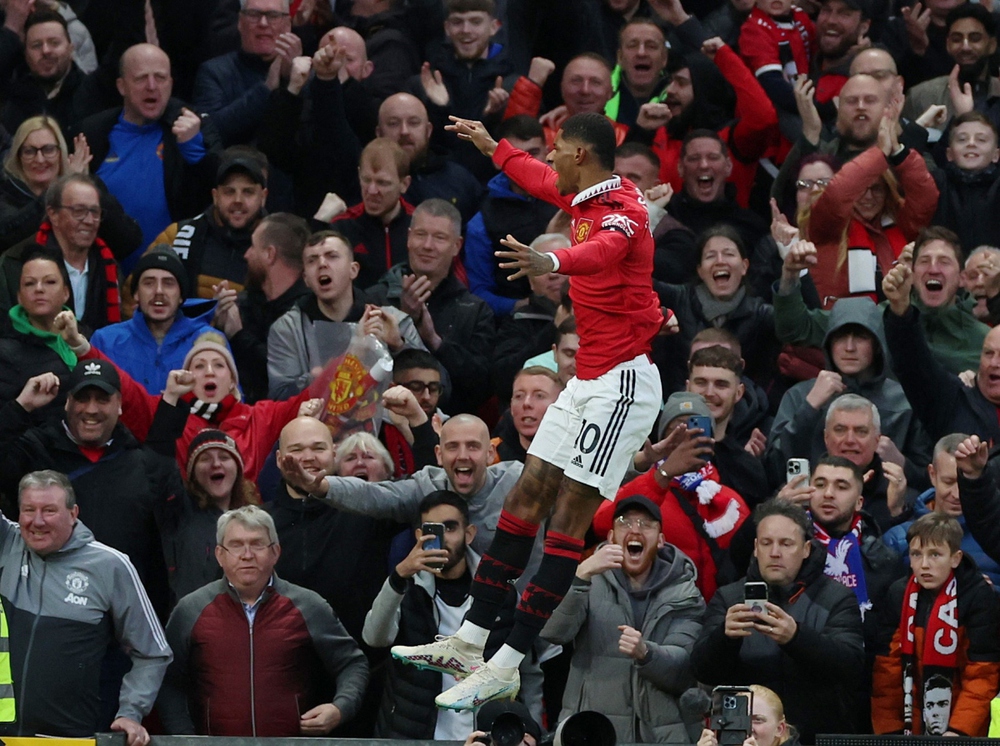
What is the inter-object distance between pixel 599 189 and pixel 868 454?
331 centimetres

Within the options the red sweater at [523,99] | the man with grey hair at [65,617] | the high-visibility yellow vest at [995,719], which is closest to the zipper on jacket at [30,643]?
the man with grey hair at [65,617]

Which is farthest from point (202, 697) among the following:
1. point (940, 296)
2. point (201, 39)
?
point (201, 39)

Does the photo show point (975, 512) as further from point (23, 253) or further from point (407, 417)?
point (23, 253)

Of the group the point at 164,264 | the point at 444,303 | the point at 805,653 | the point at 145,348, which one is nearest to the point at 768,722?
the point at 805,653

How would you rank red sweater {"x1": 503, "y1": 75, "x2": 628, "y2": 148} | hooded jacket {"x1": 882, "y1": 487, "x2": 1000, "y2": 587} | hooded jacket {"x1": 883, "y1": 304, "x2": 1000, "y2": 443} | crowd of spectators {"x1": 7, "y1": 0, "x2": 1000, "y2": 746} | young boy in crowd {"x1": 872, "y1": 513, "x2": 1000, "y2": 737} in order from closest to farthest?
young boy in crowd {"x1": 872, "y1": 513, "x2": 1000, "y2": 737}, crowd of spectators {"x1": 7, "y1": 0, "x2": 1000, "y2": 746}, hooded jacket {"x1": 882, "y1": 487, "x2": 1000, "y2": 587}, hooded jacket {"x1": 883, "y1": 304, "x2": 1000, "y2": 443}, red sweater {"x1": 503, "y1": 75, "x2": 628, "y2": 148}

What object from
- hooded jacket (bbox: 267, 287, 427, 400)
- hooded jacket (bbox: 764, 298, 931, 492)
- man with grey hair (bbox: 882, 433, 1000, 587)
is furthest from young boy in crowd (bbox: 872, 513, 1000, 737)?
hooded jacket (bbox: 267, 287, 427, 400)

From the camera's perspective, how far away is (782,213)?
13.0m

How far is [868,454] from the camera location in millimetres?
10797

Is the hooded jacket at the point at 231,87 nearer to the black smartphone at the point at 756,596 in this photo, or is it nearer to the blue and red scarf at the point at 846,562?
the blue and red scarf at the point at 846,562

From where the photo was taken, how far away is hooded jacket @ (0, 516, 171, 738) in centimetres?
968

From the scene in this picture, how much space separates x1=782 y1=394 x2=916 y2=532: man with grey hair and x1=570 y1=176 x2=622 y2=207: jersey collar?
121 inches

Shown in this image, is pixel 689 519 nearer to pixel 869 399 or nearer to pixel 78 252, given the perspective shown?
pixel 869 399

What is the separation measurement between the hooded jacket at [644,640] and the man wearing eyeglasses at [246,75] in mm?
5316

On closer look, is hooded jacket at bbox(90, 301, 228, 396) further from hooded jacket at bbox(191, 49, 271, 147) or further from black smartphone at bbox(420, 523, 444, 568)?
black smartphone at bbox(420, 523, 444, 568)
